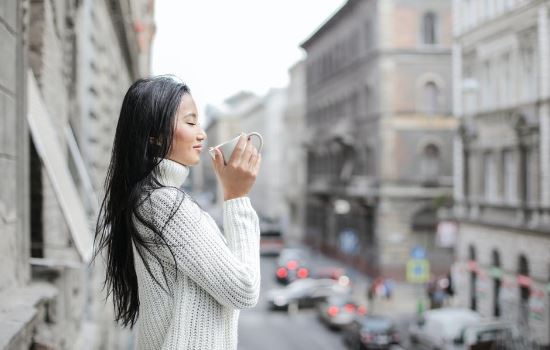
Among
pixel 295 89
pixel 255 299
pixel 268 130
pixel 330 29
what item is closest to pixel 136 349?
pixel 255 299

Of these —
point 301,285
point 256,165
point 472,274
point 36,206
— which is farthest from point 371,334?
point 256,165

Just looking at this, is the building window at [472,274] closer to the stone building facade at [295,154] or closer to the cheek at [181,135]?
the cheek at [181,135]

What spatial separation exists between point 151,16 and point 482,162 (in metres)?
12.5

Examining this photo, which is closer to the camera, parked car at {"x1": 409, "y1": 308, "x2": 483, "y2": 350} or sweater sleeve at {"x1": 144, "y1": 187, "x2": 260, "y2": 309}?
Result: sweater sleeve at {"x1": 144, "y1": 187, "x2": 260, "y2": 309}

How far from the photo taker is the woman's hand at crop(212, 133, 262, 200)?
106 inches

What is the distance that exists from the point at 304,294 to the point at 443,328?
430 inches

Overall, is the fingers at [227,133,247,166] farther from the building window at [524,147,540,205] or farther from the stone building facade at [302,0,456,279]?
the stone building facade at [302,0,456,279]

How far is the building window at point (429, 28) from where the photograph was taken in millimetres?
39125

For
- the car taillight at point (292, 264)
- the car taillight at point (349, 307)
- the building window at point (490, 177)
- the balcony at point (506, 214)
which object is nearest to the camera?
the balcony at point (506, 214)

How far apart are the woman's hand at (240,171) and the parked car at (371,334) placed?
20.1 m

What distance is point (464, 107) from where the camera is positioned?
2859 cm

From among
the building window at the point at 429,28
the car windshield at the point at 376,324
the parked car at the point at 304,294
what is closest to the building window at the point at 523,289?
the car windshield at the point at 376,324

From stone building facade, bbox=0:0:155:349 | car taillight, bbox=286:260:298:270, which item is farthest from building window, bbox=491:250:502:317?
stone building facade, bbox=0:0:155:349

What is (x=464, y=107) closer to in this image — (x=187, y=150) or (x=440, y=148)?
(x=440, y=148)
